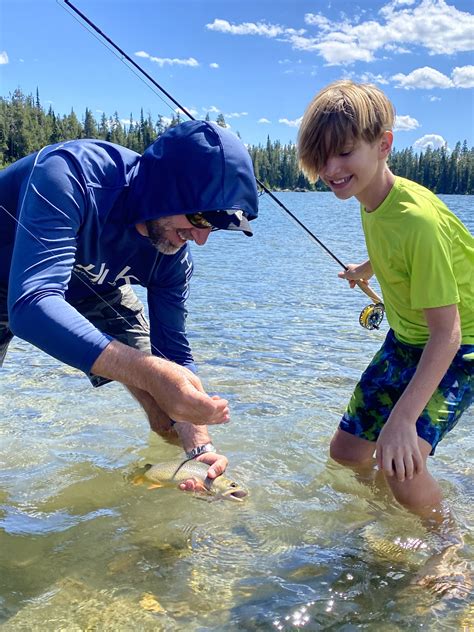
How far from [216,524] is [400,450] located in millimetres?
1311

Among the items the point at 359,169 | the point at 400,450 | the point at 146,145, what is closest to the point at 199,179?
the point at 359,169

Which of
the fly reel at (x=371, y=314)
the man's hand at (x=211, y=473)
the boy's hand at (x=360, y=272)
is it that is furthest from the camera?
the fly reel at (x=371, y=314)

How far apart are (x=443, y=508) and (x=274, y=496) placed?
1071 millimetres

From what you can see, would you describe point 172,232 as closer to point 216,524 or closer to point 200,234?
point 200,234

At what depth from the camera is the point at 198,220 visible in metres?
3.39

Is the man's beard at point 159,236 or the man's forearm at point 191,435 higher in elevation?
the man's beard at point 159,236

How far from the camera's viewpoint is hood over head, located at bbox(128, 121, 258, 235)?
320 cm

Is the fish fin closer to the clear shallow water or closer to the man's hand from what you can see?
the clear shallow water

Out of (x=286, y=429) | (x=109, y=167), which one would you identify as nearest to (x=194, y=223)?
(x=109, y=167)

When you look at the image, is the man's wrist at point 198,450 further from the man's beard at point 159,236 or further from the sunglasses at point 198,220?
the sunglasses at point 198,220

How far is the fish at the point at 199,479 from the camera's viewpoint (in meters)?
3.63

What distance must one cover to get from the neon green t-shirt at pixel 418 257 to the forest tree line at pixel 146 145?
98.5 metres

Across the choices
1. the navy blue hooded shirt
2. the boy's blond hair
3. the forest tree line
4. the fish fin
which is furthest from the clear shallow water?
the forest tree line

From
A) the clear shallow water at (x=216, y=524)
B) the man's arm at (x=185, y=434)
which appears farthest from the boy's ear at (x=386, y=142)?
the clear shallow water at (x=216, y=524)
